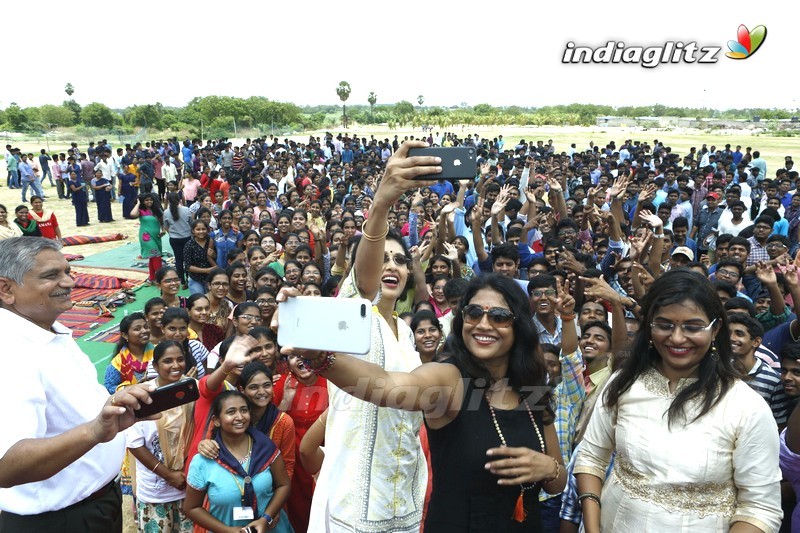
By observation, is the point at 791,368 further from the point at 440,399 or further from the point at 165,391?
the point at 165,391

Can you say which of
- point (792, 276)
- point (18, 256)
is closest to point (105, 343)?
point (18, 256)

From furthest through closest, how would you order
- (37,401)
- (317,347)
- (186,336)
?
1. (186,336)
2. (37,401)
3. (317,347)

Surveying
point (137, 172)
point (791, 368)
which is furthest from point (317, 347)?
point (137, 172)

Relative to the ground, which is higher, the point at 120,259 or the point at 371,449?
the point at 371,449

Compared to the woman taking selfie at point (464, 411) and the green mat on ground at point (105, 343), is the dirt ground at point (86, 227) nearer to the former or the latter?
the green mat on ground at point (105, 343)

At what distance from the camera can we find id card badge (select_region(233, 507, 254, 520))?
2.82m

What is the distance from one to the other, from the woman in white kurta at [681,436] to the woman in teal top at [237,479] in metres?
1.61

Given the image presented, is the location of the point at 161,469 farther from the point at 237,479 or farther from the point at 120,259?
the point at 120,259

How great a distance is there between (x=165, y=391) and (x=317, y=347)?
0.83 metres

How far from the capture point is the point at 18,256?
2.09m

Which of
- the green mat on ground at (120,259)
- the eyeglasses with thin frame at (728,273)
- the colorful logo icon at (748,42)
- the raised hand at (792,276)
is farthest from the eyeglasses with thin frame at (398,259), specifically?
the colorful logo icon at (748,42)

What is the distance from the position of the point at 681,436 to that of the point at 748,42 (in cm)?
2019

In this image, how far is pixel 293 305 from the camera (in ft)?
4.73

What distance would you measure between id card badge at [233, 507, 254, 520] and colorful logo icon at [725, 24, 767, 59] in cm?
1971
